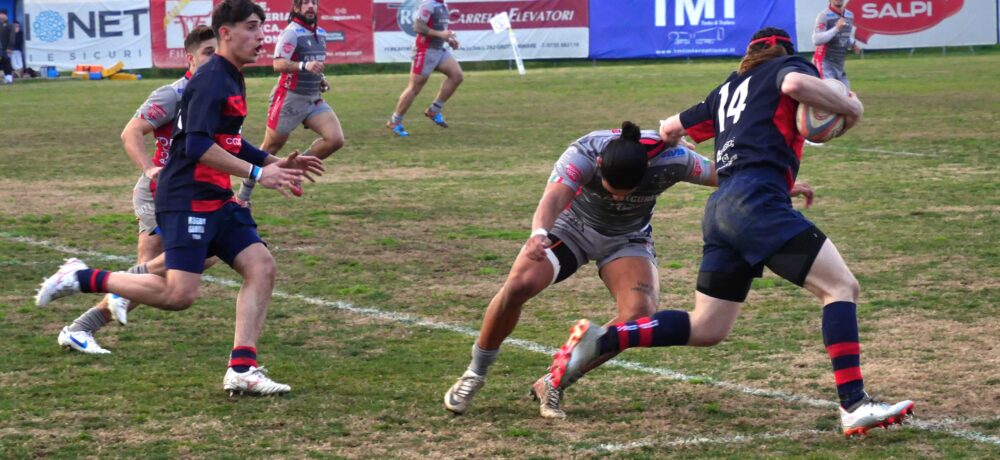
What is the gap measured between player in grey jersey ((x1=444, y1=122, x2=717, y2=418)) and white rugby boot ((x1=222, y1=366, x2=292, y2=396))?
837mm

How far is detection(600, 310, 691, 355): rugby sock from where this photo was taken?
5707 millimetres

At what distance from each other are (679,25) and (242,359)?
112 ft

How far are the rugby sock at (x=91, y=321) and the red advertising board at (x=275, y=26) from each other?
30027mm

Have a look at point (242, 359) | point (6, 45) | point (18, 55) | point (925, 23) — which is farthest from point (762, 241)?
point (925, 23)

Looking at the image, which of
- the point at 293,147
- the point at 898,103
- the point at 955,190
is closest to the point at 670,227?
the point at 955,190

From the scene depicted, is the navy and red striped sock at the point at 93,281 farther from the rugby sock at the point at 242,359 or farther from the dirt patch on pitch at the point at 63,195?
the dirt patch on pitch at the point at 63,195

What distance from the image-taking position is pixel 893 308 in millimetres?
8031

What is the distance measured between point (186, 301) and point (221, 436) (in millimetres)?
978

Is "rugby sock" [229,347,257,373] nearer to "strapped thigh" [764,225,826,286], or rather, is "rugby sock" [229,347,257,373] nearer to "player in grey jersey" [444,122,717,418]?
"player in grey jersey" [444,122,717,418]

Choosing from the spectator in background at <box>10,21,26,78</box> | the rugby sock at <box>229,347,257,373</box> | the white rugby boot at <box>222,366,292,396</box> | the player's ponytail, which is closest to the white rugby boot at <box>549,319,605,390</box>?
the player's ponytail

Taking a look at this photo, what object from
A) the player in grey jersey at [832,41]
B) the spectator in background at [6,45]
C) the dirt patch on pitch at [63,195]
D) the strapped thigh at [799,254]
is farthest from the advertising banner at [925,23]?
the strapped thigh at [799,254]

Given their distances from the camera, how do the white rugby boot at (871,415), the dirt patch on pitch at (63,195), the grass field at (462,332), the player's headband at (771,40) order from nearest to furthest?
1. the white rugby boot at (871,415)
2. the grass field at (462,332)
3. the player's headband at (771,40)
4. the dirt patch on pitch at (63,195)

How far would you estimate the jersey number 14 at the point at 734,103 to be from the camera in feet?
18.9

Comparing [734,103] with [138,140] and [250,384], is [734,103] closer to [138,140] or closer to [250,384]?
[250,384]
